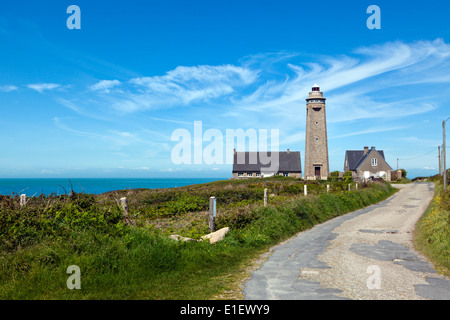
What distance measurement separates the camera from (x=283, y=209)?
15.8 meters

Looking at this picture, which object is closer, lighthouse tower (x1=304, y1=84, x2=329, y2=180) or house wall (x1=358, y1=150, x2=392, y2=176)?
lighthouse tower (x1=304, y1=84, x2=329, y2=180)

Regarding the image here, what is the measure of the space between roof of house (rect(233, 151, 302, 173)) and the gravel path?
190 ft

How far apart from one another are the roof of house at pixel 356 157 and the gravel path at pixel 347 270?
196ft

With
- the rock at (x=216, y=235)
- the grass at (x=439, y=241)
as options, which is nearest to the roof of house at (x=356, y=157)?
the grass at (x=439, y=241)

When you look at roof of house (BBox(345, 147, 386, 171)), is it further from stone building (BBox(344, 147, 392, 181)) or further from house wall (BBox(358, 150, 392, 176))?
house wall (BBox(358, 150, 392, 176))

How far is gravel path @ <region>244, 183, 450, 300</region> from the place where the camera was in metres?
6.71

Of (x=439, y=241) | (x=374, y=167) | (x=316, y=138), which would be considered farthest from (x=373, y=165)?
(x=439, y=241)

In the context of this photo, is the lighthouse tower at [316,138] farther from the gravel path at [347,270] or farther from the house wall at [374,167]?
the gravel path at [347,270]

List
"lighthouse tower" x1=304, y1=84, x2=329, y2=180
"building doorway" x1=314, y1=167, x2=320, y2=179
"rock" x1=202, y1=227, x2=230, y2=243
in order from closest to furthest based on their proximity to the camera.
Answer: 1. "rock" x1=202, y1=227, x2=230, y2=243
2. "lighthouse tower" x1=304, y1=84, x2=329, y2=180
3. "building doorway" x1=314, y1=167, x2=320, y2=179

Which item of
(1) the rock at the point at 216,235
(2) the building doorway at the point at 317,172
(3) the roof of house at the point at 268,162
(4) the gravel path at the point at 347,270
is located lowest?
(4) the gravel path at the point at 347,270

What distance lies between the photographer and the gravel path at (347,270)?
6711 millimetres

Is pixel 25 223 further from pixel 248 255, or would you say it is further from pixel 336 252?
pixel 336 252

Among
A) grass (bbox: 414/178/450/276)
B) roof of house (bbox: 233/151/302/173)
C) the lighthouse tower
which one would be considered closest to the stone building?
the lighthouse tower

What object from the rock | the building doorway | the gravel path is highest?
the building doorway
